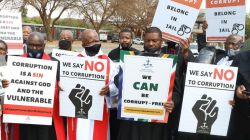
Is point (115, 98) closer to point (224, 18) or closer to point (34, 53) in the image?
point (34, 53)

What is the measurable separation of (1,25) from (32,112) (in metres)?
2.71

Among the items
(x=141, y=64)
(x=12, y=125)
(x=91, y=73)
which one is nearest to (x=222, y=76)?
(x=141, y=64)

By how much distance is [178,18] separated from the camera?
555cm

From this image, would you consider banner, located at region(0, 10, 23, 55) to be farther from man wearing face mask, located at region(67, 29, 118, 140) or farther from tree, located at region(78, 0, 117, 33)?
tree, located at region(78, 0, 117, 33)

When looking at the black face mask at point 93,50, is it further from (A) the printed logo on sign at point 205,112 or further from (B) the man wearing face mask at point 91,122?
(A) the printed logo on sign at point 205,112

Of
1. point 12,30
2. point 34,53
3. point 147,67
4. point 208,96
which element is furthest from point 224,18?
point 12,30

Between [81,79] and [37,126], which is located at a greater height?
[81,79]

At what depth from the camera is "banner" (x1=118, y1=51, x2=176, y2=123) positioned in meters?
4.33

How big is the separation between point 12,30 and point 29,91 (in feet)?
8.20

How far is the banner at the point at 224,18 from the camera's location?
6586 millimetres

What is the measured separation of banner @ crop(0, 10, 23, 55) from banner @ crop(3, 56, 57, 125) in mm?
2021

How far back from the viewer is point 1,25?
6840mm

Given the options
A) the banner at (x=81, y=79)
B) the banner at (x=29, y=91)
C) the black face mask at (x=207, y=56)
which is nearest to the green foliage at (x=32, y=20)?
the black face mask at (x=207, y=56)

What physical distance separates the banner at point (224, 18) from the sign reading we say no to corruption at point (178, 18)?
1352mm
